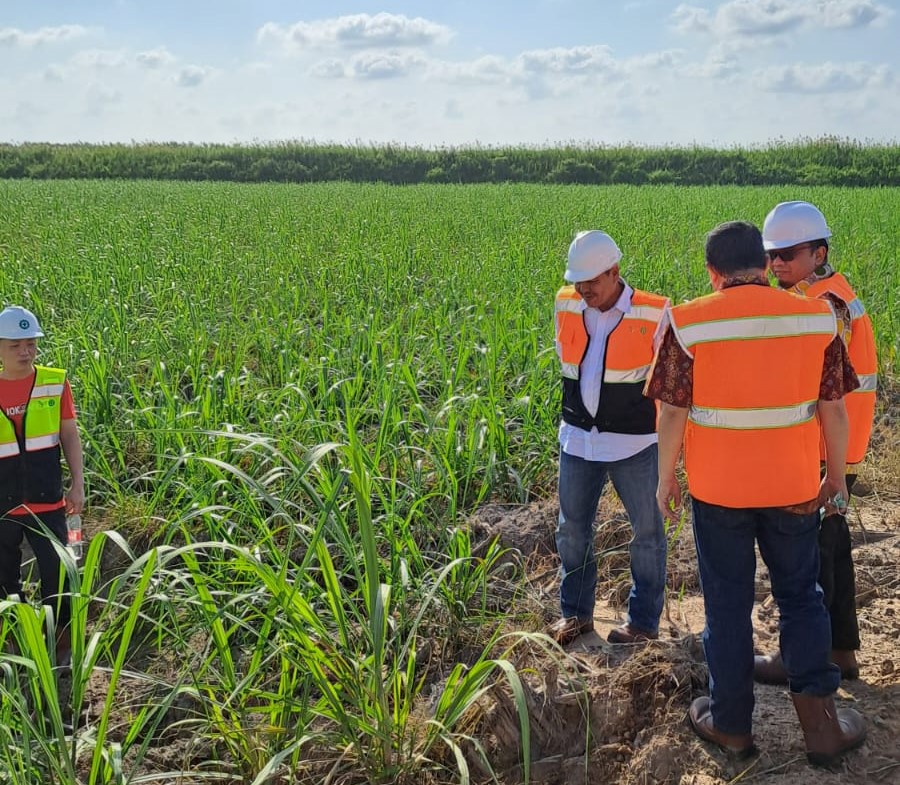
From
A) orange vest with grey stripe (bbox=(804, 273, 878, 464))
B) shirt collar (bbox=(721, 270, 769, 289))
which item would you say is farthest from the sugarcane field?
shirt collar (bbox=(721, 270, 769, 289))

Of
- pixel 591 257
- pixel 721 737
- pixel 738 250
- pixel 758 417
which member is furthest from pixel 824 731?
pixel 591 257

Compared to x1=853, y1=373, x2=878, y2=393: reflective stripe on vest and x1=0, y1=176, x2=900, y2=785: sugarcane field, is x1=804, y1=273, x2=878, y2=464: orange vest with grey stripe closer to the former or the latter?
x1=853, y1=373, x2=878, y2=393: reflective stripe on vest

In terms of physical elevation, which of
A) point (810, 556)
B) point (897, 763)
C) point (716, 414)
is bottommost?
point (897, 763)

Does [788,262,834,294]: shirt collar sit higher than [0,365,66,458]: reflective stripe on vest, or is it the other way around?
[788,262,834,294]: shirt collar

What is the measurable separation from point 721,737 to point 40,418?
2862 mm

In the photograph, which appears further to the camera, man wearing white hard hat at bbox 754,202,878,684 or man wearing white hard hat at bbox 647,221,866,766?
man wearing white hard hat at bbox 754,202,878,684

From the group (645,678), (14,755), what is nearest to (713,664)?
(645,678)

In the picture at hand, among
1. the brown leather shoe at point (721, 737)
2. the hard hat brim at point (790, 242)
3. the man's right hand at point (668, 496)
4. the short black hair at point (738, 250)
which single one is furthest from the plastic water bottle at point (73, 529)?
the hard hat brim at point (790, 242)

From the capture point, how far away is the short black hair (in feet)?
8.91

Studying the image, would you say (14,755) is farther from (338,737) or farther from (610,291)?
(610,291)

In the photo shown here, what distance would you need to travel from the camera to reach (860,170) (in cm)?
3338

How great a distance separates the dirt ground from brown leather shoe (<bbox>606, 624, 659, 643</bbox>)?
0.10 ft

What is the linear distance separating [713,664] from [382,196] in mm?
20776

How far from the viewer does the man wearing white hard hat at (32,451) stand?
11.9ft
